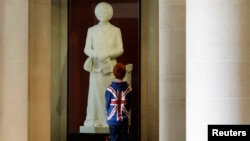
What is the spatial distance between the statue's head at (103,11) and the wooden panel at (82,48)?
0.37 meters

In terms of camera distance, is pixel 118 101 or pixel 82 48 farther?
pixel 82 48

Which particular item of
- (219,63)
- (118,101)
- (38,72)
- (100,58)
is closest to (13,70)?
(38,72)

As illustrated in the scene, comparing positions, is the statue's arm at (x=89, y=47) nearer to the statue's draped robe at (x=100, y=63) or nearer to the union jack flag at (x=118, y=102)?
the statue's draped robe at (x=100, y=63)

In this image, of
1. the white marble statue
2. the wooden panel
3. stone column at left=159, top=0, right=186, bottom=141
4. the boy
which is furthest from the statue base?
stone column at left=159, top=0, right=186, bottom=141

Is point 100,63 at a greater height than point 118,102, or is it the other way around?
point 100,63

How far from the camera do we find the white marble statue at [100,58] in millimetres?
6758

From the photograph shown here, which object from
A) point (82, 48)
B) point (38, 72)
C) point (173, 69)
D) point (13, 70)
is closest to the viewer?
point (173, 69)

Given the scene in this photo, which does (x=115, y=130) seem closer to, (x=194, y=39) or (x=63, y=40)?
(x=194, y=39)

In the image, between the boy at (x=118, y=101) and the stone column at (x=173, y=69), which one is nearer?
the stone column at (x=173, y=69)

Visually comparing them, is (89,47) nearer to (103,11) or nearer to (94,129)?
(103,11)

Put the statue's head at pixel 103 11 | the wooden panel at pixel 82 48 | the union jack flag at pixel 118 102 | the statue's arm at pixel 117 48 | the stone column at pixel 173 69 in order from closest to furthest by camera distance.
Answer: the stone column at pixel 173 69
the union jack flag at pixel 118 102
the statue's arm at pixel 117 48
the statue's head at pixel 103 11
the wooden panel at pixel 82 48

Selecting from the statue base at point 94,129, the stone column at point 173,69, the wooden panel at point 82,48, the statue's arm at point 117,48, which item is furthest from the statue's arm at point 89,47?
the stone column at point 173,69

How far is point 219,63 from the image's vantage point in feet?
11.7

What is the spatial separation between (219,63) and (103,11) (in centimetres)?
347
